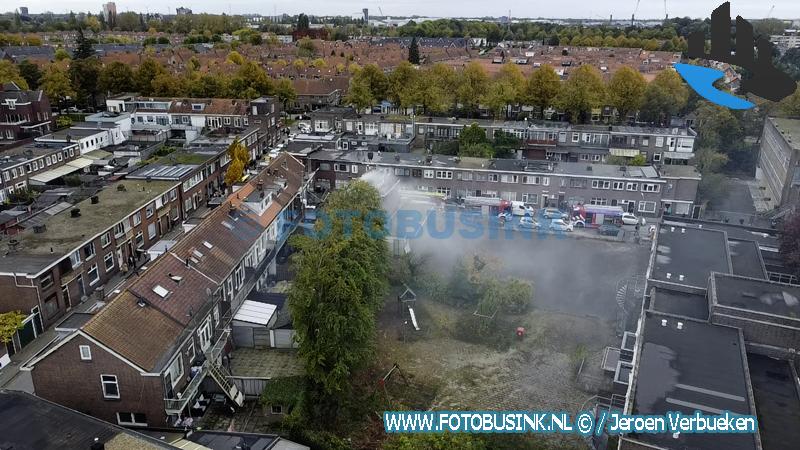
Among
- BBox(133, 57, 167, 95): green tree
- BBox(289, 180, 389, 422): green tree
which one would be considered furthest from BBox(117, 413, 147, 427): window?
BBox(133, 57, 167, 95): green tree

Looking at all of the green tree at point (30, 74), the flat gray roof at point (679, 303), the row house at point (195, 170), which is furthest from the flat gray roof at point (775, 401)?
the green tree at point (30, 74)

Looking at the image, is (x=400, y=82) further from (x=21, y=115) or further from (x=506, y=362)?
(x=506, y=362)

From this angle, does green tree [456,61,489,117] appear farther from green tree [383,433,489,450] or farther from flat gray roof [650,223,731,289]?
green tree [383,433,489,450]

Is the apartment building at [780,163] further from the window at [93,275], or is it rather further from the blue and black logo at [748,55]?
the window at [93,275]

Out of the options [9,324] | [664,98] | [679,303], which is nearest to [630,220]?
[679,303]

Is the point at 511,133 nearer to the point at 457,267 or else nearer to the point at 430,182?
the point at 430,182

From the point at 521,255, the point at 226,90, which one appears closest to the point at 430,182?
the point at 521,255
